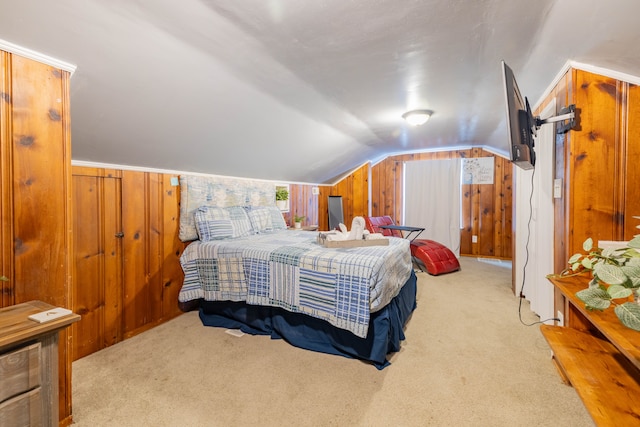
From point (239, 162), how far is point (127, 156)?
1.18 metres

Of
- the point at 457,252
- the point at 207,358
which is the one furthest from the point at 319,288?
the point at 457,252

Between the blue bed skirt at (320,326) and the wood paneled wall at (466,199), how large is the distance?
3229 millimetres

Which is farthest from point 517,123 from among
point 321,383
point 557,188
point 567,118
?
point 321,383

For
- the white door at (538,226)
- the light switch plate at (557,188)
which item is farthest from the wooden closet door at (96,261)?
the white door at (538,226)

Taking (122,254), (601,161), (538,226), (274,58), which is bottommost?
(122,254)

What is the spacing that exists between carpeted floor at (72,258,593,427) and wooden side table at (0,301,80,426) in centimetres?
54

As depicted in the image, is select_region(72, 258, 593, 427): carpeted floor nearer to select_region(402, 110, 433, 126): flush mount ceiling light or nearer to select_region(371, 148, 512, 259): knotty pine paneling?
select_region(402, 110, 433, 126): flush mount ceiling light

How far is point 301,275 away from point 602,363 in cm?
164

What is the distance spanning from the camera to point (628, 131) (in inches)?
61.0

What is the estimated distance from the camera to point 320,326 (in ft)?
6.88

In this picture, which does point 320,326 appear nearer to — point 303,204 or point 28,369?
point 28,369

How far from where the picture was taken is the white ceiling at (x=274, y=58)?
127 cm

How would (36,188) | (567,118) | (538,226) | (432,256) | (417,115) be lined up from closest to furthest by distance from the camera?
(36,188) < (567,118) < (538,226) < (417,115) < (432,256)

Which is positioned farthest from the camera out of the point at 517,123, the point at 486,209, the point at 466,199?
the point at 466,199
